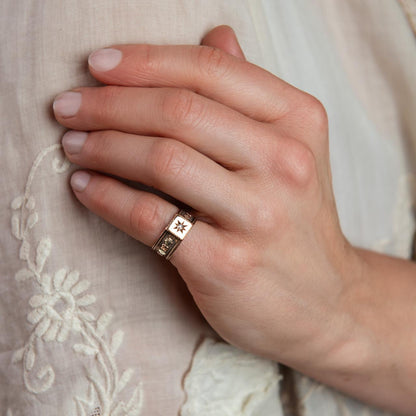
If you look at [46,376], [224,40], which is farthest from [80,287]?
[224,40]

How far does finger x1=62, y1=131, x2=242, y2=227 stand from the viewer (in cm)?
52

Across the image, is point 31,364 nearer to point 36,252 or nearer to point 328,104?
point 36,252

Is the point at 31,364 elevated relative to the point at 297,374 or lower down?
elevated

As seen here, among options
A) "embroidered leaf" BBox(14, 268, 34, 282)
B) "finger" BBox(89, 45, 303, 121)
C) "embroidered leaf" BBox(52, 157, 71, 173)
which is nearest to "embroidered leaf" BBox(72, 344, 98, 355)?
"embroidered leaf" BBox(14, 268, 34, 282)

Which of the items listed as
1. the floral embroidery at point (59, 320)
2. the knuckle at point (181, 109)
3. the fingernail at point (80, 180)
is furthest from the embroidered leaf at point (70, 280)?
the knuckle at point (181, 109)

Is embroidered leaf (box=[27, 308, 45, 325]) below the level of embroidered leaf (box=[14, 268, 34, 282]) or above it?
below

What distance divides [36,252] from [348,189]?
540mm

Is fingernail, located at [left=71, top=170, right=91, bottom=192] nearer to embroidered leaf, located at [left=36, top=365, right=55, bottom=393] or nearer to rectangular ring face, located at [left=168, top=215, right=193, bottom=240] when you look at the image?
rectangular ring face, located at [left=168, top=215, right=193, bottom=240]

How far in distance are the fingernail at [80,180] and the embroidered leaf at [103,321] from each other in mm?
Answer: 158

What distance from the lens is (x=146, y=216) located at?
544 millimetres

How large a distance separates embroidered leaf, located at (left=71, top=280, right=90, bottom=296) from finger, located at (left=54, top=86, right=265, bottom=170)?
0.62 feet

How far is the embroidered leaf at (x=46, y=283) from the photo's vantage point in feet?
1.98

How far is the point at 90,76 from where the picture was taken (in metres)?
0.60

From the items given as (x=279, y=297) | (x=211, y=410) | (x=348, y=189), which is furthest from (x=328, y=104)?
(x=211, y=410)
